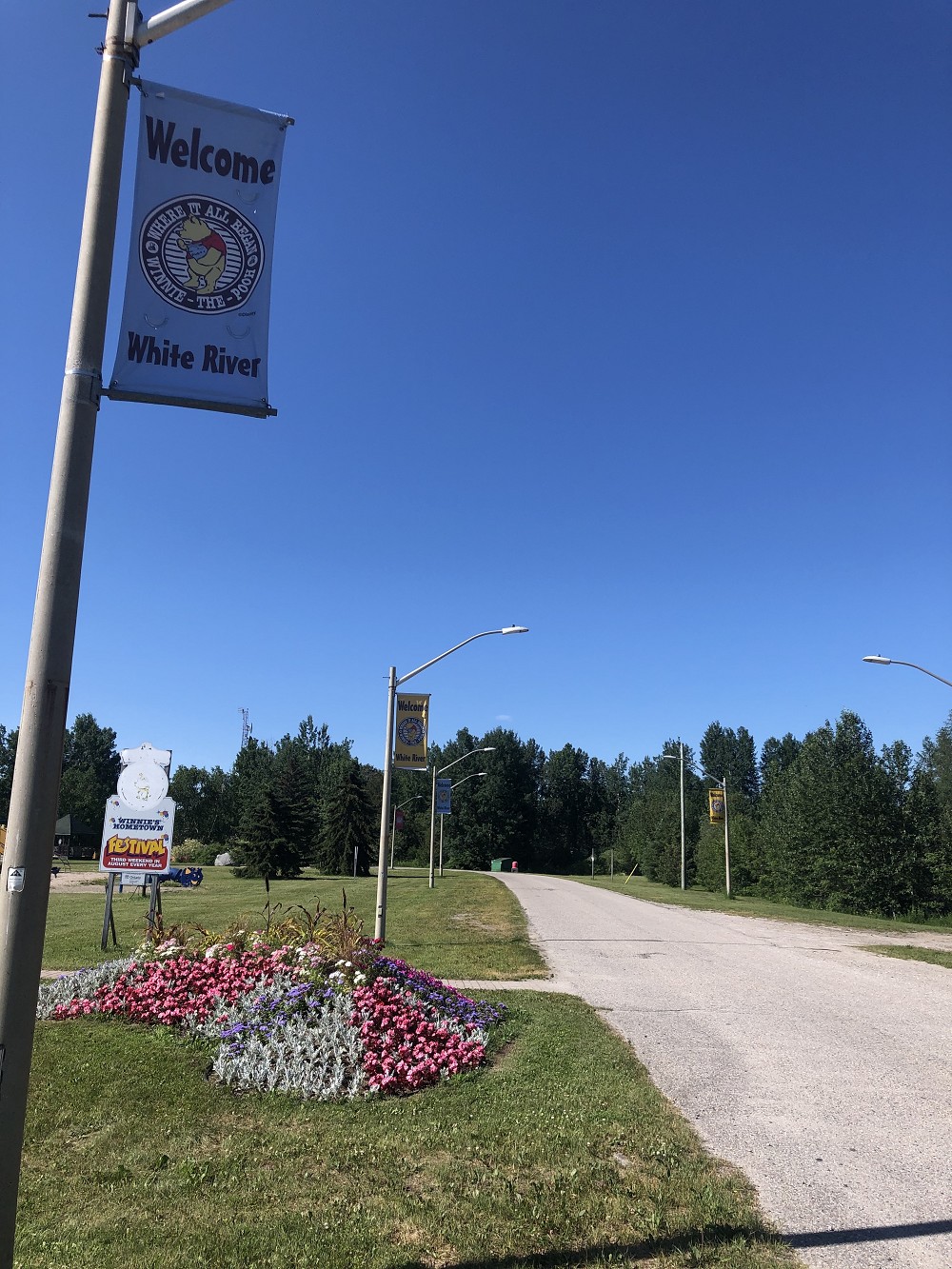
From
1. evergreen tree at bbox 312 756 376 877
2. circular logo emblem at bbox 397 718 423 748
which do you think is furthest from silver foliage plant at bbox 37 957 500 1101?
evergreen tree at bbox 312 756 376 877

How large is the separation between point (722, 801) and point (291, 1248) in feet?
136

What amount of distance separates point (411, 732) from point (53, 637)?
46.3 feet

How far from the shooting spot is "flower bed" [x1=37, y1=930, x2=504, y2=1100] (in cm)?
697

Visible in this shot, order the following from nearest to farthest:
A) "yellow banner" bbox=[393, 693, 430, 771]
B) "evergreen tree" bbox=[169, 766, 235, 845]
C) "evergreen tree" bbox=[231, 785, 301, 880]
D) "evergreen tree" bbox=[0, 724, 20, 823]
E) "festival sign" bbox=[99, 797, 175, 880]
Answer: "festival sign" bbox=[99, 797, 175, 880] → "yellow banner" bbox=[393, 693, 430, 771] → "evergreen tree" bbox=[231, 785, 301, 880] → "evergreen tree" bbox=[0, 724, 20, 823] → "evergreen tree" bbox=[169, 766, 235, 845]

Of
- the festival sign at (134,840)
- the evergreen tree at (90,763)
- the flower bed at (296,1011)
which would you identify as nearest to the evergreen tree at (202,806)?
the evergreen tree at (90,763)

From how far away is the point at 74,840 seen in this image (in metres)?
80.7

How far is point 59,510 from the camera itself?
352 cm

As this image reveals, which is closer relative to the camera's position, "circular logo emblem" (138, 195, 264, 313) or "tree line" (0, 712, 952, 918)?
"circular logo emblem" (138, 195, 264, 313)

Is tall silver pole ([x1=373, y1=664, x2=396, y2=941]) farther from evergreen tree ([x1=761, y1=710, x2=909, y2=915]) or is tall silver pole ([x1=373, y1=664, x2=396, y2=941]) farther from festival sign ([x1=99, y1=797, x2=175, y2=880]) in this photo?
evergreen tree ([x1=761, y1=710, x2=909, y2=915])

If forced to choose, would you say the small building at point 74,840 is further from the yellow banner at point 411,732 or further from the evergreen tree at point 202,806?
the yellow banner at point 411,732

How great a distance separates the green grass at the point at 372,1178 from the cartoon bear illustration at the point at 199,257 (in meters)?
4.81

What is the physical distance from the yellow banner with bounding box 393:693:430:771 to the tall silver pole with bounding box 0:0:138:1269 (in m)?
13.8

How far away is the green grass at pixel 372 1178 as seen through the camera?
4.16m

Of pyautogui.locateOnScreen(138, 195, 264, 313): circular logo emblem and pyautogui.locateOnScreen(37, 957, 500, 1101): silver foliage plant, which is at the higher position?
pyautogui.locateOnScreen(138, 195, 264, 313): circular logo emblem
